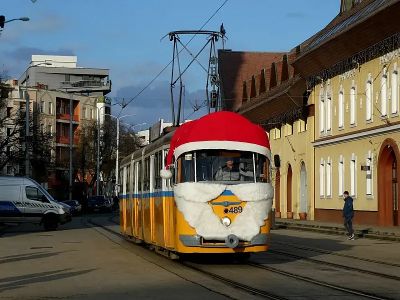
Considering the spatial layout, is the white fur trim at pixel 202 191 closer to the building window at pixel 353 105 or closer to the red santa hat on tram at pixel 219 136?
the red santa hat on tram at pixel 219 136

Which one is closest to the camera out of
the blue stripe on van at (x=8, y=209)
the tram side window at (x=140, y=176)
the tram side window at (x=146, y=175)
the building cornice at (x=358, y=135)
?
the tram side window at (x=146, y=175)

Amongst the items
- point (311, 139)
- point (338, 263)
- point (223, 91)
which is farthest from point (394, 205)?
point (223, 91)

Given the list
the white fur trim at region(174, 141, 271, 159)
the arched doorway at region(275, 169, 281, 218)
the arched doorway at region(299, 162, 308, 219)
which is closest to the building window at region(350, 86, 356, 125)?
the arched doorway at region(299, 162, 308, 219)

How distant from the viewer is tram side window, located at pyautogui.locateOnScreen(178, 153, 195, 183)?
18.6 meters

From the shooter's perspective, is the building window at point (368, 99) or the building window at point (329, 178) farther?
the building window at point (329, 178)

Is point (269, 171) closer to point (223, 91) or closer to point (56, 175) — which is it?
point (223, 91)

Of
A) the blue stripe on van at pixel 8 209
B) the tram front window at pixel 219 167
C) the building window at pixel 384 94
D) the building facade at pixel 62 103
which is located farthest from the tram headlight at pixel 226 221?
the building facade at pixel 62 103

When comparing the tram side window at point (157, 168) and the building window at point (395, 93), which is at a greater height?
the building window at point (395, 93)

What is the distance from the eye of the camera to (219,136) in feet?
62.1

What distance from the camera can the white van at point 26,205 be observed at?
41.1m

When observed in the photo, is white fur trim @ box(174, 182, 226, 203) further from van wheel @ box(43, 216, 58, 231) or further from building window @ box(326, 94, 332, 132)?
building window @ box(326, 94, 332, 132)

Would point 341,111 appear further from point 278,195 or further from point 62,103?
point 62,103

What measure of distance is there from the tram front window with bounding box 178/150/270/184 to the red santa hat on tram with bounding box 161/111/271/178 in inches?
5.3

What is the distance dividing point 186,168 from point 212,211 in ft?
3.94
